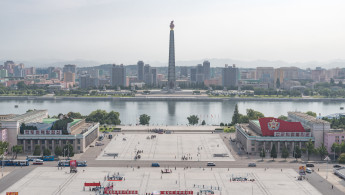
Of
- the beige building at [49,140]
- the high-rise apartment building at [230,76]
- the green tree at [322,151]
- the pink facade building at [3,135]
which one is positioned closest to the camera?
the green tree at [322,151]

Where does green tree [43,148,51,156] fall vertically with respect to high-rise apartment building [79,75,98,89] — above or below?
below

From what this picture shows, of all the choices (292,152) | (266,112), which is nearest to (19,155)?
(292,152)

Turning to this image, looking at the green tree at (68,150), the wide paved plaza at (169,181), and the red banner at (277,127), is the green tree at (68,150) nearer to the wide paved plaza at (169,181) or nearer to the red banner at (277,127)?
the wide paved plaza at (169,181)

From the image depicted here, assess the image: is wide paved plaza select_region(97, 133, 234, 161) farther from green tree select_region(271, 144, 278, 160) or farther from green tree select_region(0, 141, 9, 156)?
green tree select_region(0, 141, 9, 156)

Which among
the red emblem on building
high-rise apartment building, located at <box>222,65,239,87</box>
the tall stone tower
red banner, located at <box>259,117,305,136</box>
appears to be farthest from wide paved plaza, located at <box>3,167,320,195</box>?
high-rise apartment building, located at <box>222,65,239,87</box>

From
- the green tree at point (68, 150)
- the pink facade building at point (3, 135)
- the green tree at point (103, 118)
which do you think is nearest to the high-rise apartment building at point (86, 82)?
the green tree at point (103, 118)

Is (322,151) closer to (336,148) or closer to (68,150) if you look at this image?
(336,148)

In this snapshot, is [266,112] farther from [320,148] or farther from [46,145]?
[46,145]

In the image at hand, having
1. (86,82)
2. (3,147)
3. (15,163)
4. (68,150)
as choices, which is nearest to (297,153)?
(68,150)
